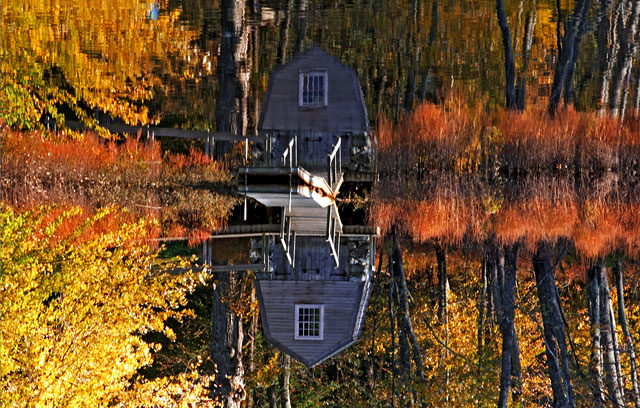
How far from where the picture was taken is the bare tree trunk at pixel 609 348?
46.3 feet

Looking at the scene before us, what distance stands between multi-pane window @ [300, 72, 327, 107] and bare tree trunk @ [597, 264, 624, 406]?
7913 mm

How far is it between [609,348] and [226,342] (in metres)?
9.26

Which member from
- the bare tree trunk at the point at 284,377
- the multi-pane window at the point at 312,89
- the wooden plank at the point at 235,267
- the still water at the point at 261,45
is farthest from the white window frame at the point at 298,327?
the still water at the point at 261,45

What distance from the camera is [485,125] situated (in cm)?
1655

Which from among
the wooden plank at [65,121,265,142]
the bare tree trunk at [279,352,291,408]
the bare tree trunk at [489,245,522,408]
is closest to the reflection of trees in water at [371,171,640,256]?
the bare tree trunk at [489,245,522,408]

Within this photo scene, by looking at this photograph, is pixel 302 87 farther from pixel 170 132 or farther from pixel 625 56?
pixel 625 56

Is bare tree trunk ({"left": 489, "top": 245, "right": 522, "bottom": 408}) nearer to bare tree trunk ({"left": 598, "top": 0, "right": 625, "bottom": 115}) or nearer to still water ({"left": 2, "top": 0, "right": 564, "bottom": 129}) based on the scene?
still water ({"left": 2, "top": 0, "right": 564, "bottom": 129})

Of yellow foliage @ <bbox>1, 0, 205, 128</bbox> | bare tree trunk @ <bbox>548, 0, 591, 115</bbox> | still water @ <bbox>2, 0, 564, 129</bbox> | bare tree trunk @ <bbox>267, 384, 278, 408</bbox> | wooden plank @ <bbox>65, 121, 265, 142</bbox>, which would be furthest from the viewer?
bare tree trunk @ <bbox>267, 384, 278, 408</bbox>

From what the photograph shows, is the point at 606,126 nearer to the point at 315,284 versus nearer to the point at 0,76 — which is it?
the point at 315,284

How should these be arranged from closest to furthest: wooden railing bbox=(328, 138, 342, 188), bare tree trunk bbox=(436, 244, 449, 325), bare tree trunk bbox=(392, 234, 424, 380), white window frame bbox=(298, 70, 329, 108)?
white window frame bbox=(298, 70, 329, 108) < wooden railing bbox=(328, 138, 342, 188) < bare tree trunk bbox=(392, 234, 424, 380) < bare tree trunk bbox=(436, 244, 449, 325)

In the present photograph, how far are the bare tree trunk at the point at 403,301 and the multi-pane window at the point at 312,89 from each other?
169 inches

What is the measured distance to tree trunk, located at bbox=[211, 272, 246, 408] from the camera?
1695 cm

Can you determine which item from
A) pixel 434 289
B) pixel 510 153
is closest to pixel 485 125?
pixel 510 153

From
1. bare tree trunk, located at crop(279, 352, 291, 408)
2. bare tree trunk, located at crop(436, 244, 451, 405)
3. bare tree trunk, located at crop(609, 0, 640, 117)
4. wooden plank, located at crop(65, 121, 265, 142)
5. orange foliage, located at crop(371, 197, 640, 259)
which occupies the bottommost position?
bare tree trunk, located at crop(279, 352, 291, 408)
